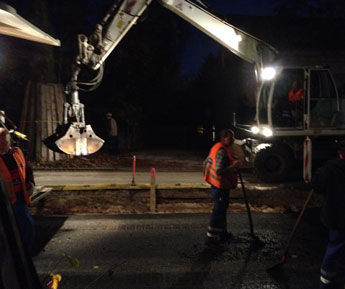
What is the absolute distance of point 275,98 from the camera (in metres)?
11.4

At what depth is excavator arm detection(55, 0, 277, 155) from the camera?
25.8 feet

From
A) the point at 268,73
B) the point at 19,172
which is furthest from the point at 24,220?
the point at 268,73

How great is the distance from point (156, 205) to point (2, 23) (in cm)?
606

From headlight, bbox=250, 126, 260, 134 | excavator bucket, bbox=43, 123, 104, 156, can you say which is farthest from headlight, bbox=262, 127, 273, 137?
excavator bucket, bbox=43, 123, 104, 156

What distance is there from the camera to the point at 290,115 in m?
11.5

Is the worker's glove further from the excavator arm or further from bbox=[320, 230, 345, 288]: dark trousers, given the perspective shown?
bbox=[320, 230, 345, 288]: dark trousers

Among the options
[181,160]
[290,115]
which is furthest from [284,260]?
[181,160]

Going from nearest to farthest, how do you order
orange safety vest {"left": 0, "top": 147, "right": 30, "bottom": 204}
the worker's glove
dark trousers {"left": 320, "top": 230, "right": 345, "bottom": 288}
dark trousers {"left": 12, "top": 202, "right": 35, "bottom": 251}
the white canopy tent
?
the white canopy tent, dark trousers {"left": 320, "top": 230, "right": 345, "bottom": 288}, orange safety vest {"left": 0, "top": 147, "right": 30, "bottom": 204}, dark trousers {"left": 12, "top": 202, "right": 35, "bottom": 251}, the worker's glove

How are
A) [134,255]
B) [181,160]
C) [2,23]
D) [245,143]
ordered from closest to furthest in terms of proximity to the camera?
[2,23]
[134,255]
[245,143]
[181,160]

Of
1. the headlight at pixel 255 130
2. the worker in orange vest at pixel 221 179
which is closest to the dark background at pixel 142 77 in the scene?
the headlight at pixel 255 130

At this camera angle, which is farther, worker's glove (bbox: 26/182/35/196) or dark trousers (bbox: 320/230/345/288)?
worker's glove (bbox: 26/182/35/196)

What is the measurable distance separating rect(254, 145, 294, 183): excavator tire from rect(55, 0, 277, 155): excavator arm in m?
2.52

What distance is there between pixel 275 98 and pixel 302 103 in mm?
809

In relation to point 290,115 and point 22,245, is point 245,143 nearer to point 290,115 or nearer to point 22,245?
point 290,115
